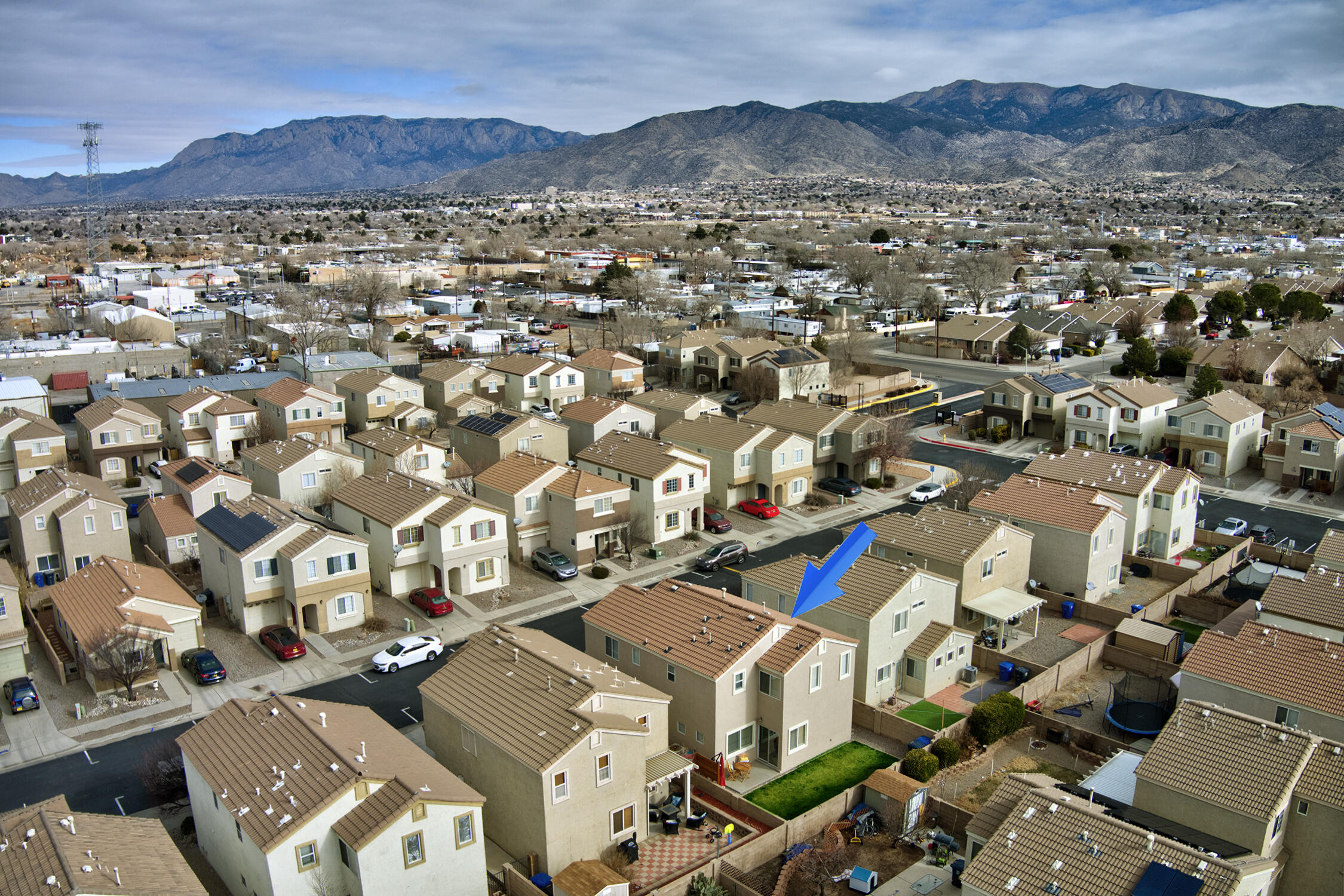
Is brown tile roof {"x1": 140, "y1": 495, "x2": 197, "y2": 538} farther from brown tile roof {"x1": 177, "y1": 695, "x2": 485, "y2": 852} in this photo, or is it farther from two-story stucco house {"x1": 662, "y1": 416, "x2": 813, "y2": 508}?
two-story stucco house {"x1": 662, "y1": 416, "x2": 813, "y2": 508}

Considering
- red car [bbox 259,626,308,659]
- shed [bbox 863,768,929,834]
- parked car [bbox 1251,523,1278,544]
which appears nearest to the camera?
shed [bbox 863,768,929,834]

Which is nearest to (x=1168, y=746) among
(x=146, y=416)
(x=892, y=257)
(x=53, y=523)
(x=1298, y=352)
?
(x=53, y=523)

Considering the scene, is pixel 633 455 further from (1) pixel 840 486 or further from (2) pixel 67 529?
(2) pixel 67 529

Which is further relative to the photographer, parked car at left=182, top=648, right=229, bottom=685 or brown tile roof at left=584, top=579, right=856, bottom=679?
parked car at left=182, top=648, right=229, bottom=685

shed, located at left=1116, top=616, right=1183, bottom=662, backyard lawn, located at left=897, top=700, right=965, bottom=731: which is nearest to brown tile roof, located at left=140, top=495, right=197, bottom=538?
backyard lawn, located at left=897, top=700, right=965, bottom=731

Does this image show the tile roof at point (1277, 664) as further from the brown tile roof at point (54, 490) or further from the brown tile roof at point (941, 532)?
the brown tile roof at point (54, 490)

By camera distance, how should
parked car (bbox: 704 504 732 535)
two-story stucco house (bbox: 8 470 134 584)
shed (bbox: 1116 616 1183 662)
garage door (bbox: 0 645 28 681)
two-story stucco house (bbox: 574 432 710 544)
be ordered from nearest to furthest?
garage door (bbox: 0 645 28 681), shed (bbox: 1116 616 1183 662), two-story stucco house (bbox: 8 470 134 584), two-story stucco house (bbox: 574 432 710 544), parked car (bbox: 704 504 732 535)

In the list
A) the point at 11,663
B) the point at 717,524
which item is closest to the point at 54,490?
the point at 11,663
